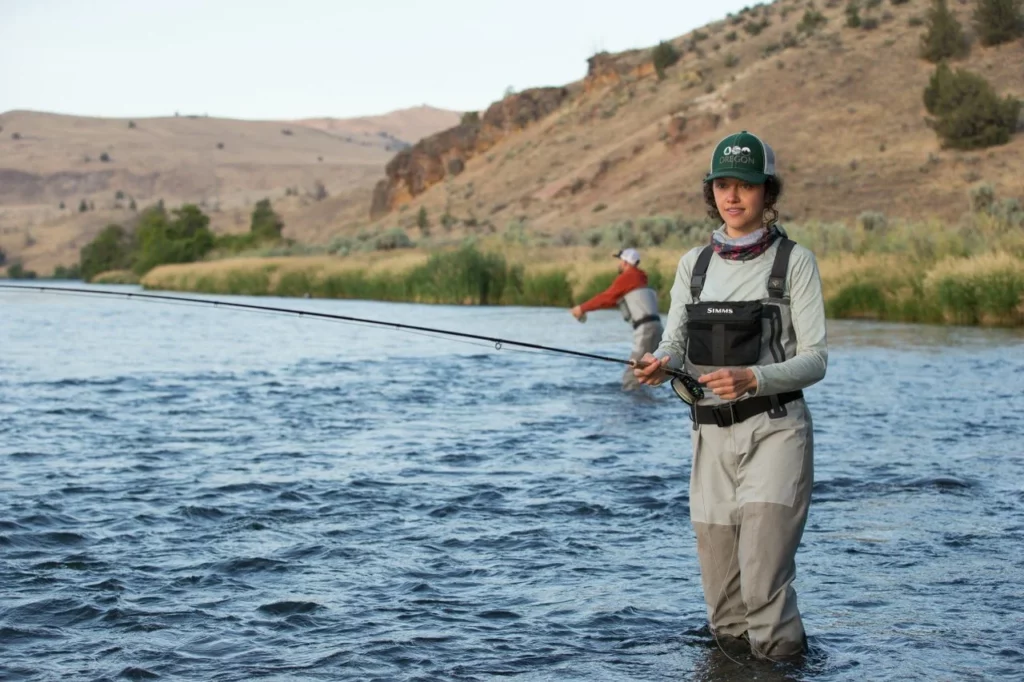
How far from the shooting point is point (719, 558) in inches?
199

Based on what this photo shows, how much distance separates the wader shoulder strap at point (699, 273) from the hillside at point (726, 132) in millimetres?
42740

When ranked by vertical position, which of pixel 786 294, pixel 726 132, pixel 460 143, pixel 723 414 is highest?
pixel 460 143

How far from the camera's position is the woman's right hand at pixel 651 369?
4.76 meters

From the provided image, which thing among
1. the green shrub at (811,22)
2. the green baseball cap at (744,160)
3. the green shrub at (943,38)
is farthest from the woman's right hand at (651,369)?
the green shrub at (811,22)

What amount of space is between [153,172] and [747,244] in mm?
155761

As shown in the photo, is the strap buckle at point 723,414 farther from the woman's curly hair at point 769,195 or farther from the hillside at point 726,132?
the hillside at point 726,132

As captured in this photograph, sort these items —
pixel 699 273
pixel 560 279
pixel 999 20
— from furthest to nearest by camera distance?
pixel 999 20 < pixel 560 279 < pixel 699 273

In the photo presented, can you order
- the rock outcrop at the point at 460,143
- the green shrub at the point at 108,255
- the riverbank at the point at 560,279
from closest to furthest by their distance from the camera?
the riverbank at the point at 560,279, the rock outcrop at the point at 460,143, the green shrub at the point at 108,255

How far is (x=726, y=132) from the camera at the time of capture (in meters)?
64.0

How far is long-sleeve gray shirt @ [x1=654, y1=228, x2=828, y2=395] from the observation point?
471 centimetres

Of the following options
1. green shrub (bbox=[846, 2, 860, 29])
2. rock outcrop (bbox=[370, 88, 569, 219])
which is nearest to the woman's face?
green shrub (bbox=[846, 2, 860, 29])

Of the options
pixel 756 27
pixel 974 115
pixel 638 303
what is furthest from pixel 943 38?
pixel 638 303

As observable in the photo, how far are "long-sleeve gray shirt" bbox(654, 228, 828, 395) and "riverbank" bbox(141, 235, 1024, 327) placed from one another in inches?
769

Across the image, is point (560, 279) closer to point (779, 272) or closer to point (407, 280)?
point (407, 280)
